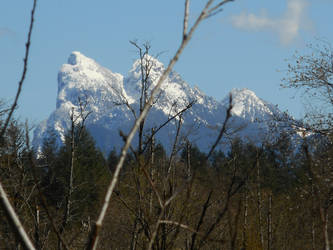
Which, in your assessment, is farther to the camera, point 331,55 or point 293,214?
point 293,214

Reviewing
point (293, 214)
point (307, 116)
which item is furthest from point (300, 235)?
point (307, 116)

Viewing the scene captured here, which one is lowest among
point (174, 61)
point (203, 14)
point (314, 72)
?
point (174, 61)

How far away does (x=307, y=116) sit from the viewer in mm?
12734

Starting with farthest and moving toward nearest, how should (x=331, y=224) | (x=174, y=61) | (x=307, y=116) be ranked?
1. (x=331, y=224)
2. (x=307, y=116)
3. (x=174, y=61)

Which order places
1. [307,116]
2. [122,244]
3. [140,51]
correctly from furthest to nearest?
[122,244] → [307,116] → [140,51]

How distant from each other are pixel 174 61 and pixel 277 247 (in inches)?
859

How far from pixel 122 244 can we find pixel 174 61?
29093 millimetres

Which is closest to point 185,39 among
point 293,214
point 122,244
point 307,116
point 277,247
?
point 307,116

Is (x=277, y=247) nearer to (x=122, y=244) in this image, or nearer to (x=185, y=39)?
(x=122, y=244)

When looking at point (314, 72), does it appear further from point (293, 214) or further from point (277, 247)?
point (293, 214)

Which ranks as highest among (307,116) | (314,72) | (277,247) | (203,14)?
(314,72)

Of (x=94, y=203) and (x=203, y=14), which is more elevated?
(x=94, y=203)

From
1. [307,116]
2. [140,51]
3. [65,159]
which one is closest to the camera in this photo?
[140,51]

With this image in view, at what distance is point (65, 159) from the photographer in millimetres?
37750
